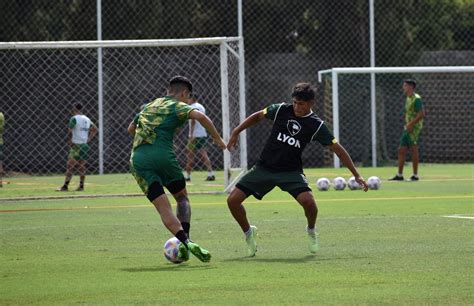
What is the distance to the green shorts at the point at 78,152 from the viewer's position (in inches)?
904

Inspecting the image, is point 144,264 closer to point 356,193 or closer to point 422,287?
point 422,287

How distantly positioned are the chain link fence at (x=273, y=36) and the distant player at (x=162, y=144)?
18379 millimetres

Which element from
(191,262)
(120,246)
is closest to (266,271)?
(191,262)

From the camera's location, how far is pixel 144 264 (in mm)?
10320

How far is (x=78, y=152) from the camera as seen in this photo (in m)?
23.1

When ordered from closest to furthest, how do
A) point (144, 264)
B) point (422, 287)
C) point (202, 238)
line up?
point (422, 287)
point (144, 264)
point (202, 238)

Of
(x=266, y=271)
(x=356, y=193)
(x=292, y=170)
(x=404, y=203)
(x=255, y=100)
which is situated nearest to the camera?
(x=266, y=271)

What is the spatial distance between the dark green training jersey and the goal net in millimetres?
15017

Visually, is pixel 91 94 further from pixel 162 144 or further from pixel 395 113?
pixel 162 144

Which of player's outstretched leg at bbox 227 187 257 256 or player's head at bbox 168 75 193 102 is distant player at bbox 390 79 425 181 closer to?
player's outstretched leg at bbox 227 187 257 256

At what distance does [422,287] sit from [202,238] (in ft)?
15.2

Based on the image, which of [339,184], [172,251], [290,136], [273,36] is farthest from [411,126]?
[172,251]

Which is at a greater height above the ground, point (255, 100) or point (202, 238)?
point (255, 100)

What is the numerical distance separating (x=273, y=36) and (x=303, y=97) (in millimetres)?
21765
